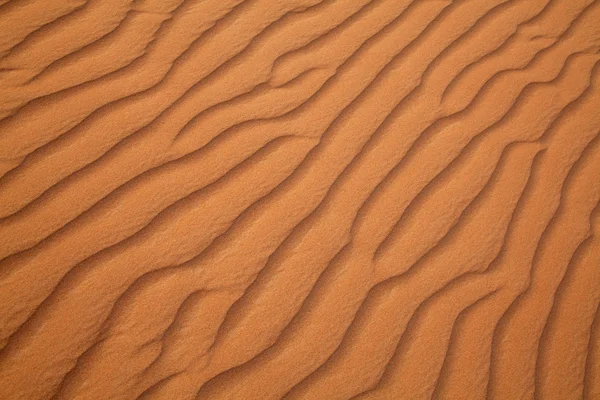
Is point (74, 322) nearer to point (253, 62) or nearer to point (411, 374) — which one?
point (411, 374)

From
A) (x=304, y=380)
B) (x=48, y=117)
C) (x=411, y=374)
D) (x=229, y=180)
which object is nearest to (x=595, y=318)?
(x=411, y=374)

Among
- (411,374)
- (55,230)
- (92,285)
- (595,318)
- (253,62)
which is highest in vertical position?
(253,62)

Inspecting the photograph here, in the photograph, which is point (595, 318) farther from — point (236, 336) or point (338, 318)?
point (236, 336)

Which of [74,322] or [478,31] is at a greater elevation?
[478,31]

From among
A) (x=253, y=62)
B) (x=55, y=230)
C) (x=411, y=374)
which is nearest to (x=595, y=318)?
(x=411, y=374)

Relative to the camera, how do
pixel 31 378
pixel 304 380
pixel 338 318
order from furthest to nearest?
pixel 338 318
pixel 304 380
pixel 31 378

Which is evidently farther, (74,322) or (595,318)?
(595,318)

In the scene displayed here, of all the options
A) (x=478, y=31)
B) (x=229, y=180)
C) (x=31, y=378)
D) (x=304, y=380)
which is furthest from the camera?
(x=478, y=31)
